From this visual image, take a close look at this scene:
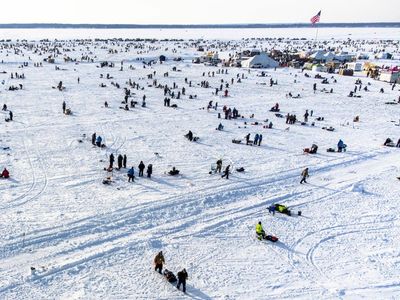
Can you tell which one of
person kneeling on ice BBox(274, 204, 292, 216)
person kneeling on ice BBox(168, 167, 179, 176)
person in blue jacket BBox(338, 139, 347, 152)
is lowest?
person kneeling on ice BBox(274, 204, 292, 216)

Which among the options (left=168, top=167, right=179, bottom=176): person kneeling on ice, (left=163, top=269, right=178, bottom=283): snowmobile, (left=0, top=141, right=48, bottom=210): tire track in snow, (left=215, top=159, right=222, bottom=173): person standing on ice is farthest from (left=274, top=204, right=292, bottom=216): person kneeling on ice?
(left=0, top=141, right=48, bottom=210): tire track in snow

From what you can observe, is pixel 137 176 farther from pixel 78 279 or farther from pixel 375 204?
pixel 375 204

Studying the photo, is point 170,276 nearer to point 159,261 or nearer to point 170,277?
point 170,277

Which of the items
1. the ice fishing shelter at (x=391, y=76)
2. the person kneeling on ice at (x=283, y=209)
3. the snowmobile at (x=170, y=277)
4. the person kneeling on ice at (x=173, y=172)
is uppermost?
the ice fishing shelter at (x=391, y=76)

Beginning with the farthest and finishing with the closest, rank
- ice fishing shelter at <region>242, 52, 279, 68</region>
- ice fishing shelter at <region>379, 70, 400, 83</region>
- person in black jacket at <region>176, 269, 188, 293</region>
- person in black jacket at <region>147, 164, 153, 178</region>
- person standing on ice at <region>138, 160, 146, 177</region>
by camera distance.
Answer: ice fishing shelter at <region>242, 52, 279, 68</region> < ice fishing shelter at <region>379, 70, 400, 83</region> < person standing on ice at <region>138, 160, 146, 177</region> < person in black jacket at <region>147, 164, 153, 178</region> < person in black jacket at <region>176, 269, 188, 293</region>

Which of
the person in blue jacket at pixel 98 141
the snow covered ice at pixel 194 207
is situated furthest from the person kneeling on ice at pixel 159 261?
the person in blue jacket at pixel 98 141

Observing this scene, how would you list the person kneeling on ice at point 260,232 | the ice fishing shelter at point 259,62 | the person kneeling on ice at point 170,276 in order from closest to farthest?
1. the person kneeling on ice at point 170,276
2. the person kneeling on ice at point 260,232
3. the ice fishing shelter at point 259,62

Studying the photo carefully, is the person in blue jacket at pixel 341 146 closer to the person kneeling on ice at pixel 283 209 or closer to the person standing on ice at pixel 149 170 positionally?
the person kneeling on ice at pixel 283 209

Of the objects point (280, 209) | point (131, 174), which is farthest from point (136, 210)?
point (280, 209)

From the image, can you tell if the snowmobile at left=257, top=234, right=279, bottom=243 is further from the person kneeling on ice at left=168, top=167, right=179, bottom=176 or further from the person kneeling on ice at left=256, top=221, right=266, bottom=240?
the person kneeling on ice at left=168, top=167, right=179, bottom=176
